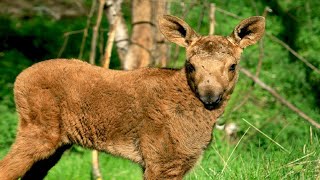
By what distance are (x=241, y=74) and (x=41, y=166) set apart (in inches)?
208

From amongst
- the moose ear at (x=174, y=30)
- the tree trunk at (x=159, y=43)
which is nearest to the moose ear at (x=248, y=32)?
the moose ear at (x=174, y=30)

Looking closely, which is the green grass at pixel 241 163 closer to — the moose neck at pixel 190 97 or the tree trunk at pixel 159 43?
the moose neck at pixel 190 97

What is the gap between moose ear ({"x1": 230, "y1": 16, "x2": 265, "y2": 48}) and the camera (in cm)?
729

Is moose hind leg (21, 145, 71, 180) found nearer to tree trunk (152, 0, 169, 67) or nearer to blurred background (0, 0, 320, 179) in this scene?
blurred background (0, 0, 320, 179)

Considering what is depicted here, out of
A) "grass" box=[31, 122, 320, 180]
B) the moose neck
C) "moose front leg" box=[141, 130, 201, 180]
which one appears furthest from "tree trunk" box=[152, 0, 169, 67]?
"moose front leg" box=[141, 130, 201, 180]

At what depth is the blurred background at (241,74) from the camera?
8.03 m

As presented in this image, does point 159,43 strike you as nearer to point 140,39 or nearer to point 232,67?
point 140,39

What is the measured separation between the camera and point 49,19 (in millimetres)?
16594

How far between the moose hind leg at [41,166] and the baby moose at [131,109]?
0.25 m

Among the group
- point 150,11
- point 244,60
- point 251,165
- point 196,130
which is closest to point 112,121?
point 196,130

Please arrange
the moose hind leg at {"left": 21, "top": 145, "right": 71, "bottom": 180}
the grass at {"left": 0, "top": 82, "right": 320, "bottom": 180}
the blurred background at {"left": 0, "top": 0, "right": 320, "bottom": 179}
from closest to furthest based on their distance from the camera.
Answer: the grass at {"left": 0, "top": 82, "right": 320, "bottom": 180}, the moose hind leg at {"left": 21, "top": 145, "right": 71, "bottom": 180}, the blurred background at {"left": 0, "top": 0, "right": 320, "bottom": 179}

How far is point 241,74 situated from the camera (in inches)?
484

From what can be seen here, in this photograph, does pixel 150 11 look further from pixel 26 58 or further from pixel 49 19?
pixel 49 19

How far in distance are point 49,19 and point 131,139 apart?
9.84m
